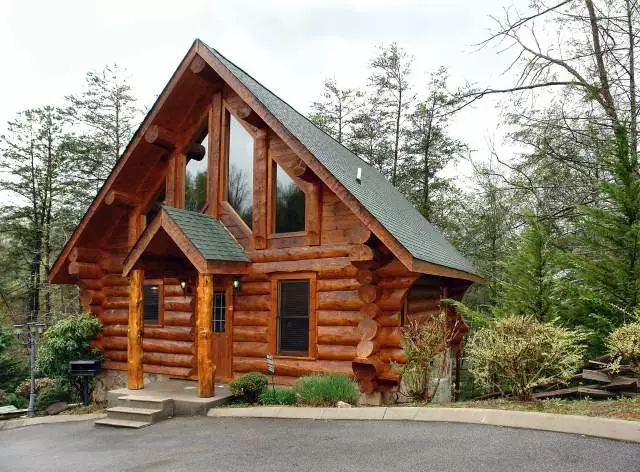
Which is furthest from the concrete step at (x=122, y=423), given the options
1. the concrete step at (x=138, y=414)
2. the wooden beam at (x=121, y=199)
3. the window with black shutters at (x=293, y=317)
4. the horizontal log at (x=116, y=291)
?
the wooden beam at (x=121, y=199)

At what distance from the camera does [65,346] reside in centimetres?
1296

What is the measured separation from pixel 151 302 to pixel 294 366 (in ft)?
16.1

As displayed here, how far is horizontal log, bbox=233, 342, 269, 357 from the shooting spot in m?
11.4

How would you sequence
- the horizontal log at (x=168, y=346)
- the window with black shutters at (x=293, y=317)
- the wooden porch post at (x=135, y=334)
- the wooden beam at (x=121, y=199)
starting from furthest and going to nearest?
1. the wooden beam at (x=121, y=199)
2. the horizontal log at (x=168, y=346)
3. the wooden porch post at (x=135, y=334)
4. the window with black shutters at (x=293, y=317)

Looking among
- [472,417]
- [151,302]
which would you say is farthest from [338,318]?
[151,302]

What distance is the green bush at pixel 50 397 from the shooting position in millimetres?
13938

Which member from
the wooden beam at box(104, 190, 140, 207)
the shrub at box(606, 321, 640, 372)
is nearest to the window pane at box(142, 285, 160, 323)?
the wooden beam at box(104, 190, 140, 207)

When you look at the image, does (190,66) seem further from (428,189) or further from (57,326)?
(428,189)

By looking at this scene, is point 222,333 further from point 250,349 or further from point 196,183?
point 196,183

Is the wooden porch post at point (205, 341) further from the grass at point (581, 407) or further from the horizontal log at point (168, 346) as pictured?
the grass at point (581, 407)

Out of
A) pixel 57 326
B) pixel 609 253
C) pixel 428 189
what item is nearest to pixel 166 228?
pixel 57 326

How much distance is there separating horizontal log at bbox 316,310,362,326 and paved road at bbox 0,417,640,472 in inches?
105

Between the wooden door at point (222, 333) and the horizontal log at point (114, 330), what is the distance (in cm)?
331

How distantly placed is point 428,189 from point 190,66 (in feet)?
53.5
